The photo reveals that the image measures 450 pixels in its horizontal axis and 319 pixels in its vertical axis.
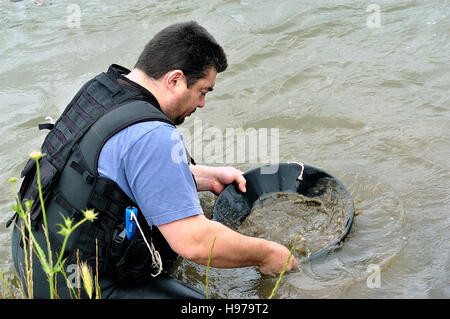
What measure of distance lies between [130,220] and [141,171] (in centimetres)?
32

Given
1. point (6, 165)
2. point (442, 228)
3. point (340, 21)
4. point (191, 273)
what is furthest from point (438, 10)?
point (6, 165)

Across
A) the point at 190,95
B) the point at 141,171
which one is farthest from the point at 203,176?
the point at 141,171

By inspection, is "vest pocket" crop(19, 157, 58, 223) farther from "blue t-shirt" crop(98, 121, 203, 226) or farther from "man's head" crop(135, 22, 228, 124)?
"man's head" crop(135, 22, 228, 124)

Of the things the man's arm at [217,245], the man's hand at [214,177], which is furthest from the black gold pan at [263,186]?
the man's arm at [217,245]

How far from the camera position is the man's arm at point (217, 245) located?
2.49 m

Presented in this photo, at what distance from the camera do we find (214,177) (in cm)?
378

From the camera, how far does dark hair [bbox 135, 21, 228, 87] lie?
2.82m

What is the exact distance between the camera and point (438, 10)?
688 cm

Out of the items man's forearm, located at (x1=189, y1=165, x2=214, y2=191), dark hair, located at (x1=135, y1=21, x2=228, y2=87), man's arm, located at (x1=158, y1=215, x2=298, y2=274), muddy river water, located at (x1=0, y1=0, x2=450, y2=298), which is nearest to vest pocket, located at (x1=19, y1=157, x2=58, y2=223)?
man's arm, located at (x1=158, y1=215, x2=298, y2=274)

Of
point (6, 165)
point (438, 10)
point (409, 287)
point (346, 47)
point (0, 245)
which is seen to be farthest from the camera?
point (438, 10)

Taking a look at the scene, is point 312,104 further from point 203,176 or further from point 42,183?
point 42,183

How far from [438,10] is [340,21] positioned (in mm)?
1357

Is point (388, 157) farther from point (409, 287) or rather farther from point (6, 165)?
point (6, 165)

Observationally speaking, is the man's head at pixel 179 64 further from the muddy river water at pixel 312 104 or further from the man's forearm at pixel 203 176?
the muddy river water at pixel 312 104
